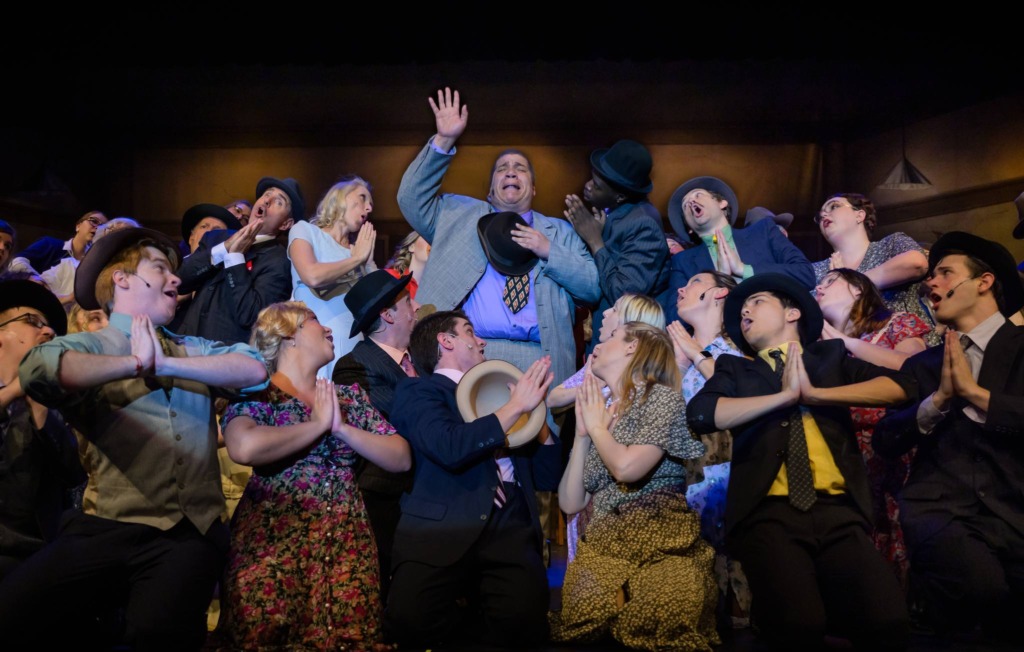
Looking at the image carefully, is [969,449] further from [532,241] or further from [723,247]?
[532,241]

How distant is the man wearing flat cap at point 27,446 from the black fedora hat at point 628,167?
262cm

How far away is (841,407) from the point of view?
352 centimetres

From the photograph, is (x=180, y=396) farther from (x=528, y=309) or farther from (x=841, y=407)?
(x=841, y=407)

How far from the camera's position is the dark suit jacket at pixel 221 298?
4664 millimetres

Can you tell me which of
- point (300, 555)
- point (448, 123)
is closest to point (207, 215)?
Answer: point (448, 123)

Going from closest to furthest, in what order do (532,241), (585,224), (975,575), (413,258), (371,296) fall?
(975,575)
(371,296)
(532,241)
(585,224)
(413,258)

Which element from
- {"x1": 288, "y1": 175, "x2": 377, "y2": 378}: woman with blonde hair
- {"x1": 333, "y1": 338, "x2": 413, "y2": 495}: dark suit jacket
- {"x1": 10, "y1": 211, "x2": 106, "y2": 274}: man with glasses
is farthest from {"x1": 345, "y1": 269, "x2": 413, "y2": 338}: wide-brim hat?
{"x1": 10, "y1": 211, "x2": 106, "y2": 274}: man with glasses

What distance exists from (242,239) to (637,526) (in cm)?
250

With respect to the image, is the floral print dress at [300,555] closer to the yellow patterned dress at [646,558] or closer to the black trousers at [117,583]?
the black trousers at [117,583]

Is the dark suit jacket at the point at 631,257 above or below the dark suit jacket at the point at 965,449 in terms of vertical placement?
above

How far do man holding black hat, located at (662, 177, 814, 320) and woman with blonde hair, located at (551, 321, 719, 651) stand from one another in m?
1.28

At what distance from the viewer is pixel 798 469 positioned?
11.2 ft

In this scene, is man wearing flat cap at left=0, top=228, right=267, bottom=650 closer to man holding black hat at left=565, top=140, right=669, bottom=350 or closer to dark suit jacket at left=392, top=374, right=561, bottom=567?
dark suit jacket at left=392, top=374, right=561, bottom=567

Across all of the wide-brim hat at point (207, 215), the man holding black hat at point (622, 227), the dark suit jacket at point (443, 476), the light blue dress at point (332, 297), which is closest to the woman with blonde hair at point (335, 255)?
the light blue dress at point (332, 297)
